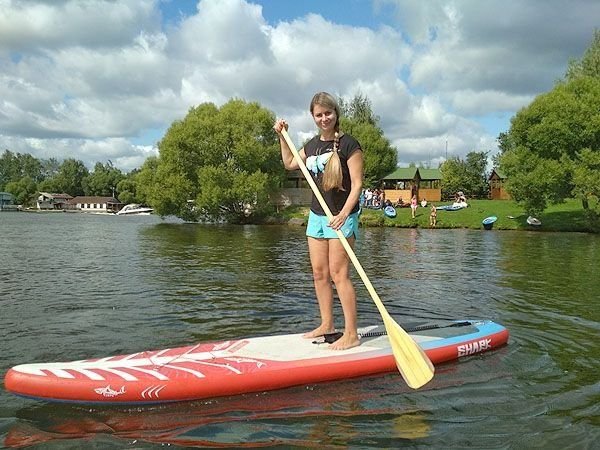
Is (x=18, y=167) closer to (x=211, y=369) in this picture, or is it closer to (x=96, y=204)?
(x=96, y=204)

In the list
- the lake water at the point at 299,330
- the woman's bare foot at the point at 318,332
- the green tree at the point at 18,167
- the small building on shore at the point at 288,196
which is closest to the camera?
the lake water at the point at 299,330

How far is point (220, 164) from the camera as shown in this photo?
48.7 meters

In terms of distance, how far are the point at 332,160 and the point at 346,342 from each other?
1.96 meters

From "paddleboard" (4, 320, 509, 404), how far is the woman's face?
2.37 metres

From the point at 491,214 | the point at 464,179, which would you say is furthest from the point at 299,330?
the point at 464,179

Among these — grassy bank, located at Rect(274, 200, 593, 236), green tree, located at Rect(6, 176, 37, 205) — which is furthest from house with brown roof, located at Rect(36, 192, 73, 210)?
grassy bank, located at Rect(274, 200, 593, 236)

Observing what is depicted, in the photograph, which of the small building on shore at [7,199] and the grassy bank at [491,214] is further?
the small building on shore at [7,199]

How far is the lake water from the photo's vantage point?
4.20 meters

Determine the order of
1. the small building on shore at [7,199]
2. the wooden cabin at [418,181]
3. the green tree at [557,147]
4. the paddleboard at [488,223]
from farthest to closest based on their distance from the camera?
the small building on shore at [7,199] < the wooden cabin at [418,181] < the paddleboard at [488,223] < the green tree at [557,147]

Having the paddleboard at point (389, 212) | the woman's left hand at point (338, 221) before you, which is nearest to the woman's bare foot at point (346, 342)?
the woman's left hand at point (338, 221)

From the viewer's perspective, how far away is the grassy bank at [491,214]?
118ft

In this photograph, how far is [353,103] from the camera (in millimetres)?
73188

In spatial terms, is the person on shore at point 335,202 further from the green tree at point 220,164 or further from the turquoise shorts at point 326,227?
the green tree at point 220,164

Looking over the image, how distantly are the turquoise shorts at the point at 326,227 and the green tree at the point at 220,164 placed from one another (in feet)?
134
